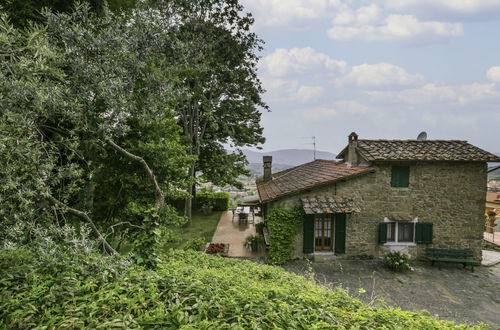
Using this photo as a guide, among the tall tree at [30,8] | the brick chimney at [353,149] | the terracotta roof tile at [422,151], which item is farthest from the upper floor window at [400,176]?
the tall tree at [30,8]

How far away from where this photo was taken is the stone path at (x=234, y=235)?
11.9 m

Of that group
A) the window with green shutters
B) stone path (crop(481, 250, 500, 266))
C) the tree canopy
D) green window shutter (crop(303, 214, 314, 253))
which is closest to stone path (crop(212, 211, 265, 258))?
green window shutter (crop(303, 214, 314, 253))

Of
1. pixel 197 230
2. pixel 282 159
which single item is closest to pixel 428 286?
pixel 197 230

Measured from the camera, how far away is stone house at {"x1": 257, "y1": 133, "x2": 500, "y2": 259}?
11.2 m

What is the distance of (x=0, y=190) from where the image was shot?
335 cm

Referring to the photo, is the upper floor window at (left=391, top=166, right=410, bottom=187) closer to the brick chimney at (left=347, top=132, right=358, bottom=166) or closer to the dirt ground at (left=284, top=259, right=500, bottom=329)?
the brick chimney at (left=347, top=132, right=358, bottom=166)

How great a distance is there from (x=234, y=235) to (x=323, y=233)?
218 inches

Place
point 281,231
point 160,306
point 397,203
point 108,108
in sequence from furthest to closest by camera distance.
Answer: point 397,203 < point 281,231 < point 108,108 < point 160,306

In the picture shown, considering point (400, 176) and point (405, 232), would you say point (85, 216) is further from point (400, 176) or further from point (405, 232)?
point (405, 232)

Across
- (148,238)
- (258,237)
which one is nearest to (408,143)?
(258,237)

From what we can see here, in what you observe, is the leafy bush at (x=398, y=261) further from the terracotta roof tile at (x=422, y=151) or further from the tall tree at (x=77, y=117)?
the tall tree at (x=77, y=117)

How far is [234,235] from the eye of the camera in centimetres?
1473

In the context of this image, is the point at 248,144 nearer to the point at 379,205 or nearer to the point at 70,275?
the point at 379,205

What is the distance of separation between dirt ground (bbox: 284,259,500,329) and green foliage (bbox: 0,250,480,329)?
186 inches
